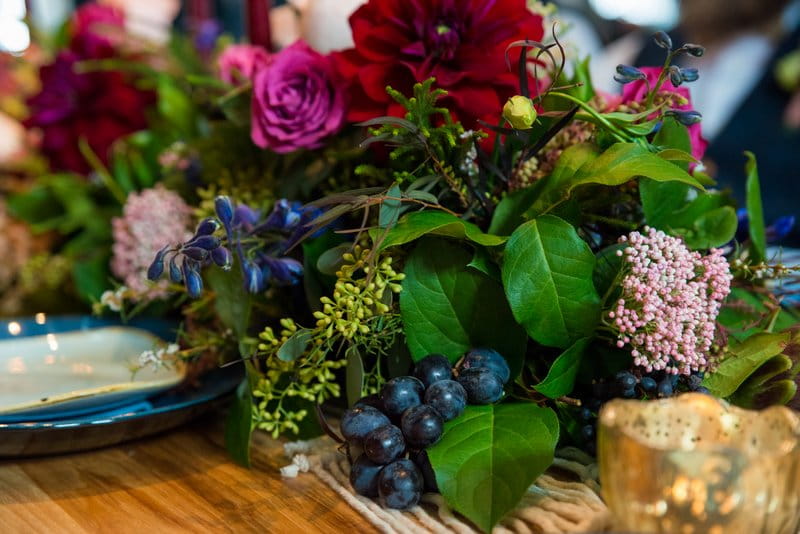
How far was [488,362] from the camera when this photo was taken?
1.38ft

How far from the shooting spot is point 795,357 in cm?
40

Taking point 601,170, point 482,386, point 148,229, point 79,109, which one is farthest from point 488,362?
point 79,109

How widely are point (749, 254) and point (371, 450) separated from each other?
0.31 m

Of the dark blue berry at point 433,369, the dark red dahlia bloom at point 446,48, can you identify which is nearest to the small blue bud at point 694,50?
the dark red dahlia bloom at point 446,48

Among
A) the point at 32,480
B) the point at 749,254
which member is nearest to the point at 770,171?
the point at 749,254

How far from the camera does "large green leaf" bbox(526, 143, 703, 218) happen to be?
38 cm

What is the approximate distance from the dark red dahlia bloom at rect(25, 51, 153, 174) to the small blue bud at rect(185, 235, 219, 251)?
0.49 m

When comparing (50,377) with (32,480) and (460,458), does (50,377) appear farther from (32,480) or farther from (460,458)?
(460,458)

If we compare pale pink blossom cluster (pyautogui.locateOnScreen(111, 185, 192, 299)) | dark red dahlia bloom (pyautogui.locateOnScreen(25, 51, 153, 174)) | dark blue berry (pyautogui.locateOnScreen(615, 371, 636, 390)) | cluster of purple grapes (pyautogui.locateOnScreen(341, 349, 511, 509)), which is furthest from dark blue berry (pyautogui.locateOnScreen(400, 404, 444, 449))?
dark red dahlia bloom (pyautogui.locateOnScreen(25, 51, 153, 174))

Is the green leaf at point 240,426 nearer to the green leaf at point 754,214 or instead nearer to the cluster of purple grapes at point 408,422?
the cluster of purple grapes at point 408,422

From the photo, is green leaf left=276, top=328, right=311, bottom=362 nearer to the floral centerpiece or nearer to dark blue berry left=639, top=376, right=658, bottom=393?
the floral centerpiece

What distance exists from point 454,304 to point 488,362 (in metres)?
0.04

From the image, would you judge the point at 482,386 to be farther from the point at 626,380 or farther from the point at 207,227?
the point at 207,227

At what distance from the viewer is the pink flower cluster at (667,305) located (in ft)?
1.27
